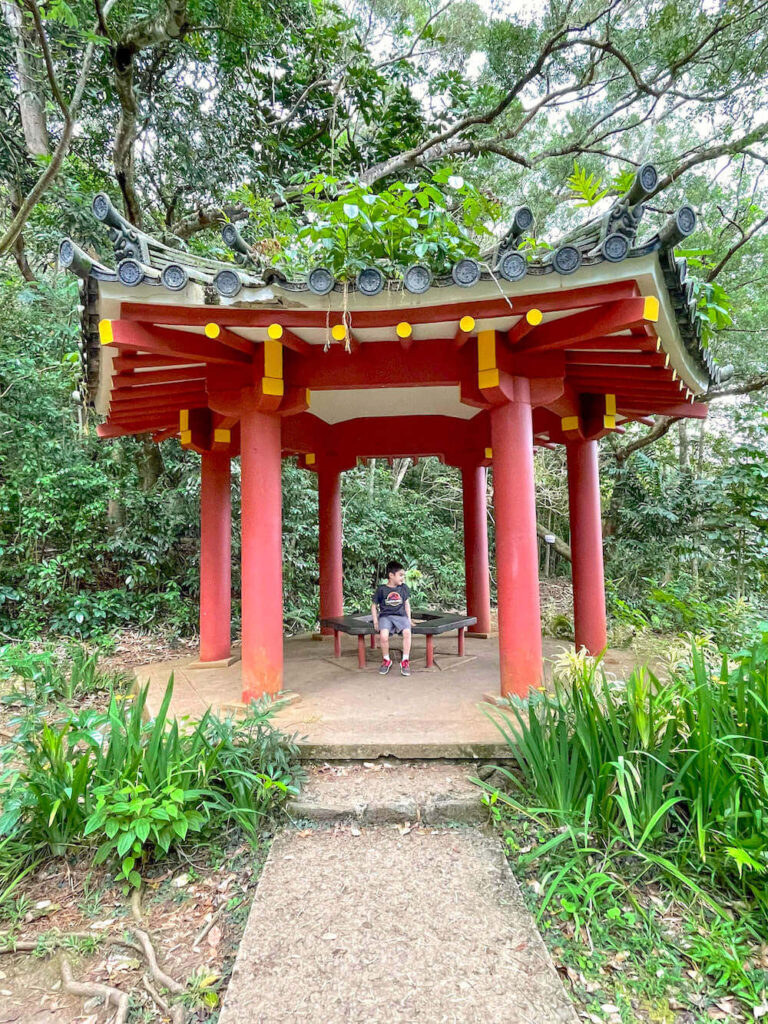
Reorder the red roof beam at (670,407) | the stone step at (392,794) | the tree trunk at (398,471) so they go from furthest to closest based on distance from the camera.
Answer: the tree trunk at (398,471) < the red roof beam at (670,407) < the stone step at (392,794)

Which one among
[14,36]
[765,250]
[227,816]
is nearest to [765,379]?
[765,250]

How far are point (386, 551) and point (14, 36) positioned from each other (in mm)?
9344

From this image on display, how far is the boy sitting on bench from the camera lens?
503cm

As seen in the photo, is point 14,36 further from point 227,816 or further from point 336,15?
point 227,816

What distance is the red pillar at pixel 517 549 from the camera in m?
3.83

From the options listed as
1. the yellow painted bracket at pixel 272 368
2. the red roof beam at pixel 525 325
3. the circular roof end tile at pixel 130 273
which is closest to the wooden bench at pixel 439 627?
the yellow painted bracket at pixel 272 368

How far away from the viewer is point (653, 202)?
10.0m

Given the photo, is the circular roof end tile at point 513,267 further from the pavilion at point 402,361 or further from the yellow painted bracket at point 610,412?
the yellow painted bracket at point 610,412

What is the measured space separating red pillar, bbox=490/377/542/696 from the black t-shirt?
4.48 feet

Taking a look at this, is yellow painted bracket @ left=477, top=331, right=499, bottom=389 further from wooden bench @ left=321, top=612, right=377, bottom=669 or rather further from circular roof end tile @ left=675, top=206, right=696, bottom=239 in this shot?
wooden bench @ left=321, top=612, right=377, bottom=669

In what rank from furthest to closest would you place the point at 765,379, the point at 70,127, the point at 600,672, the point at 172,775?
the point at 765,379 < the point at 70,127 < the point at 600,672 < the point at 172,775

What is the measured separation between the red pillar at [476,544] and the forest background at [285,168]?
108 centimetres

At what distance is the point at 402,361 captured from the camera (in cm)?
406

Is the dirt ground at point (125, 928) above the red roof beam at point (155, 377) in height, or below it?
below
